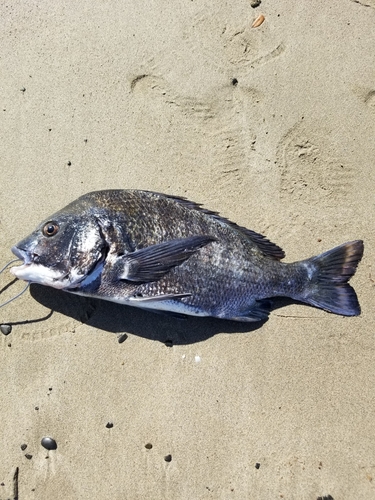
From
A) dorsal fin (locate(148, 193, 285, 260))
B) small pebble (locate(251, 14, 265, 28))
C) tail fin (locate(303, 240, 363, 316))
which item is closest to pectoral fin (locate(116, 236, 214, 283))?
dorsal fin (locate(148, 193, 285, 260))

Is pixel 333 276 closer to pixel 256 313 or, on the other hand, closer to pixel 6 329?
pixel 256 313

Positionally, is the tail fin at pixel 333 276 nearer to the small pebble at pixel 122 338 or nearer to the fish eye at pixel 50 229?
the small pebble at pixel 122 338

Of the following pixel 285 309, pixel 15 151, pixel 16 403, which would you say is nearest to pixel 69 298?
pixel 16 403

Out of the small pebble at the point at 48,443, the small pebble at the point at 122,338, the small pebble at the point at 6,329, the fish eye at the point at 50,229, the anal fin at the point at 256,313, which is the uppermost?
the fish eye at the point at 50,229

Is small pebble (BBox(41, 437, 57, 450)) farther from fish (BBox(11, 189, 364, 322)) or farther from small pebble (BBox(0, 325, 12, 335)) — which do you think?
fish (BBox(11, 189, 364, 322))

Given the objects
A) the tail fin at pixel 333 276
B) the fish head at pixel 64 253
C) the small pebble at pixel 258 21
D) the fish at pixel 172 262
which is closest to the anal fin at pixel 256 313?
the fish at pixel 172 262

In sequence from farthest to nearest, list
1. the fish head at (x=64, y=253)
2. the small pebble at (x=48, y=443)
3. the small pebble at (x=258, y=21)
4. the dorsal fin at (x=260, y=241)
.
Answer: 1. the small pebble at (x=258, y=21)
2. the dorsal fin at (x=260, y=241)
3. the small pebble at (x=48, y=443)
4. the fish head at (x=64, y=253)
